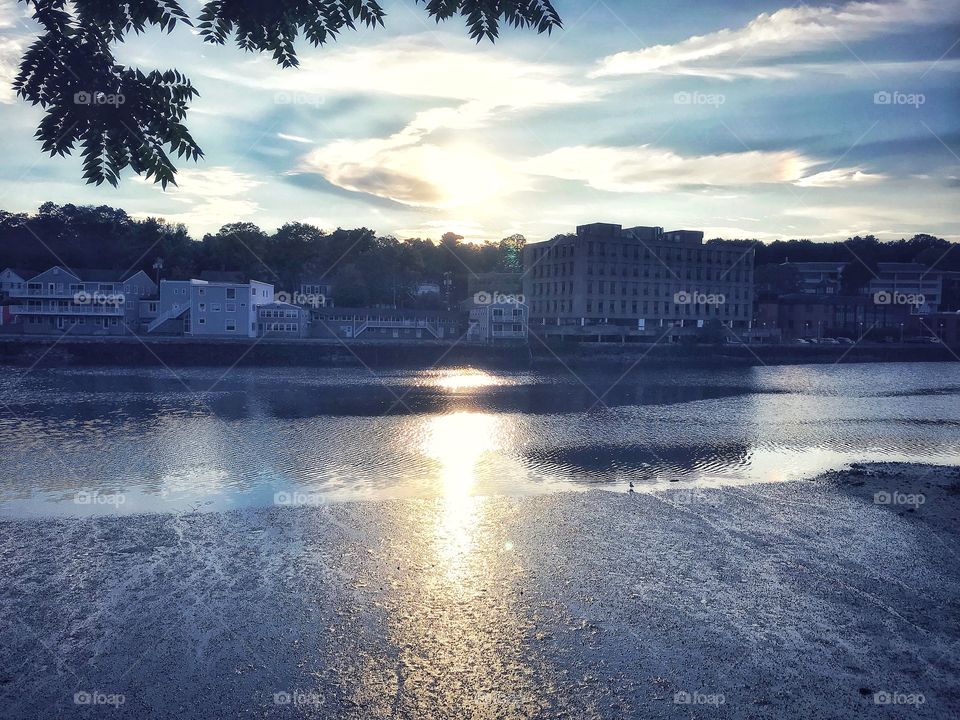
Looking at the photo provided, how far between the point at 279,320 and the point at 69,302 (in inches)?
1082

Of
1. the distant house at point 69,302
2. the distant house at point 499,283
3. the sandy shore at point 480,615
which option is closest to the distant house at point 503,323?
the distant house at point 499,283

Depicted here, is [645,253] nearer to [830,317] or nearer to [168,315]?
[830,317]

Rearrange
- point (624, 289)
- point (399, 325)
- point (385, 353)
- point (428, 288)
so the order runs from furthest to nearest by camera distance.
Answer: point (428, 288) < point (624, 289) < point (399, 325) < point (385, 353)

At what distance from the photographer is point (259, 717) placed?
7977mm

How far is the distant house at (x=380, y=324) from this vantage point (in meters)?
91.7

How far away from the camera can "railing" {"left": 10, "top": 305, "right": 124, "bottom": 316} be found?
83.8 meters

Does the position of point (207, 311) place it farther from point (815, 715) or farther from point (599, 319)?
point (815, 715)

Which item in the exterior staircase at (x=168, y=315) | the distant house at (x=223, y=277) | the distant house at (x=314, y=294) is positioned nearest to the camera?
the exterior staircase at (x=168, y=315)

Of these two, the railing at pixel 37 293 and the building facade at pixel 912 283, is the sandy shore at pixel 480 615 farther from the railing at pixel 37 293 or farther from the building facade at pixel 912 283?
the building facade at pixel 912 283

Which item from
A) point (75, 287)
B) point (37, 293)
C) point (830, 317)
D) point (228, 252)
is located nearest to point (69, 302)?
Answer: point (75, 287)

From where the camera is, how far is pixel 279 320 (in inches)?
3356

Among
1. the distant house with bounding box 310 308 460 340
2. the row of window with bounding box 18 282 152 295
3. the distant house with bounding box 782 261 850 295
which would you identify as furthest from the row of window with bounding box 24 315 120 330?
the distant house with bounding box 782 261 850 295

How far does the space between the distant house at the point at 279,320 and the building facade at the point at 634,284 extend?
32797 millimetres

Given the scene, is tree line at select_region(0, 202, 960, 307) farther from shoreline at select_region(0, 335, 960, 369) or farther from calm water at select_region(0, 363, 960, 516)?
calm water at select_region(0, 363, 960, 516)
